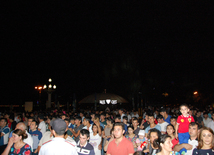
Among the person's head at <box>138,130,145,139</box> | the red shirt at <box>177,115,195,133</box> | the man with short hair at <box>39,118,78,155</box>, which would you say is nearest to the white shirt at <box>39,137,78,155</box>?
the man with short hair at <box>39,118,78,155</box>

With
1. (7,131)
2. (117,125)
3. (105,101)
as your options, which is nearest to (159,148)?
(117,125)

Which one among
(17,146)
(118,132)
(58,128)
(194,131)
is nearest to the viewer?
(58,128)

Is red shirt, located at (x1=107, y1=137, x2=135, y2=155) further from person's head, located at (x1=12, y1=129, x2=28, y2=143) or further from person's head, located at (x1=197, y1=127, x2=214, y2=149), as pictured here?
person's head, located at (x1=12, y1=129, x2=28, y2=143)

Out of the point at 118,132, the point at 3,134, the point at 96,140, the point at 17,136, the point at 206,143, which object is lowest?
the point at 96,140

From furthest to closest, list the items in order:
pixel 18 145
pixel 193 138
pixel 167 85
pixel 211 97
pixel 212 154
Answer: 1. pixel 167 85
2. pixel 211 97
3. pixel 193 138
4. pixel 18 145
5. pixel 212 154

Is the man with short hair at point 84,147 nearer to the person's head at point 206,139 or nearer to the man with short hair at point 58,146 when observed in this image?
the man with short hair at point 58,146

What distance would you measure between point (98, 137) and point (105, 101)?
20.6m

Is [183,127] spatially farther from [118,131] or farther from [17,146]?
[17,146]

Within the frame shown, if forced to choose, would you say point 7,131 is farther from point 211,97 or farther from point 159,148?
point 211,97

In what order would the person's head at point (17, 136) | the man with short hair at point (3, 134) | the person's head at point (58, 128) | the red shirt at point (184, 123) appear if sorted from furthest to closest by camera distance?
the man with short hair at point (3, 134) → the red shirt at point (184, 123) → the person's head at point (17, 136) → the person's head at point (58, 128)

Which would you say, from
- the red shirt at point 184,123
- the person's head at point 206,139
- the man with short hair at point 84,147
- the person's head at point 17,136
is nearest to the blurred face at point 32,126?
the person's head at point 17,136

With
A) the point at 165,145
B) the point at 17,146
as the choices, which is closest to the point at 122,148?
the point at 165,145

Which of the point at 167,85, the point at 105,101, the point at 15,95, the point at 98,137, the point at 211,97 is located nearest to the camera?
the point at 98,137

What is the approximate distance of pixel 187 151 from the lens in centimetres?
465
